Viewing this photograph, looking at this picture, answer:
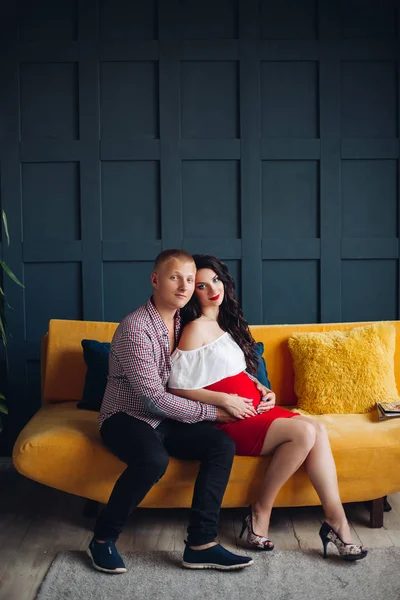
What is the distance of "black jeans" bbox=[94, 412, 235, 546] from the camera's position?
2154 millimetres

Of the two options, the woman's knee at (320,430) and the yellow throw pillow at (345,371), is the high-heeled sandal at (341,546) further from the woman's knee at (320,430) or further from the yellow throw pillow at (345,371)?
the yellow throw pillow at (345,371)

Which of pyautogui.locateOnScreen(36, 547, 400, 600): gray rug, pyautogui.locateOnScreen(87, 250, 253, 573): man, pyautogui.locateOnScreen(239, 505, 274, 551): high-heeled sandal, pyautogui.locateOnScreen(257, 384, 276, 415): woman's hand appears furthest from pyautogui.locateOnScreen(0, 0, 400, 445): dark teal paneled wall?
pyautogui.locateOnScreen(36, 547, 400, 600): gray rug

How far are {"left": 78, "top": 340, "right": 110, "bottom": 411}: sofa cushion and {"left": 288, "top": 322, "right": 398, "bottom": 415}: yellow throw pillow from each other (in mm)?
868

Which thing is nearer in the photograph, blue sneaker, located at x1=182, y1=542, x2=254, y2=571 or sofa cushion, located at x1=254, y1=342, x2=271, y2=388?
blue sneaker, located at x1=182, y1=542, x2=254, y2=571

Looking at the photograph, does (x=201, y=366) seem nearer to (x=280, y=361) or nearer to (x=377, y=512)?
(x=280, y=361)

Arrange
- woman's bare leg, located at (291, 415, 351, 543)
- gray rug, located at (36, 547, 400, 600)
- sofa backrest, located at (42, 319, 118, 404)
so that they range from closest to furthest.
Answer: gray rug, located at (36, 547, 400, 600), woman's bare leg, located at (291, 415, 351, 543), sofa backrest, located at (42, 319, 118, 404)

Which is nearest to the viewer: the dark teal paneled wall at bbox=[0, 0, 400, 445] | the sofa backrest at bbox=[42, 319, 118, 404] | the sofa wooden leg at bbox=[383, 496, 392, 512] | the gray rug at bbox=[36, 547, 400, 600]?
the gray rug at bbox=[36, 547, 400, 600]

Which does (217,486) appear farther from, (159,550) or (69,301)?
(69,301)

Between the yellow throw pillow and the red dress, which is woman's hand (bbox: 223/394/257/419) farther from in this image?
the yellow throw pillow

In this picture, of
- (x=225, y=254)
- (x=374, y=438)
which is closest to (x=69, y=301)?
(x=225, y=254)

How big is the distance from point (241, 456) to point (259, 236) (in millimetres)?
1321

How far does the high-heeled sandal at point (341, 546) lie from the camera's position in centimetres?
218

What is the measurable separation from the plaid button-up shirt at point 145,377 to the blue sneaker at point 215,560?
17.9 inches

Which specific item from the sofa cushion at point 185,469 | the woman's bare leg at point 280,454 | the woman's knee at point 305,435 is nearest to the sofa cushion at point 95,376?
the sofa cushion at point 185,469
